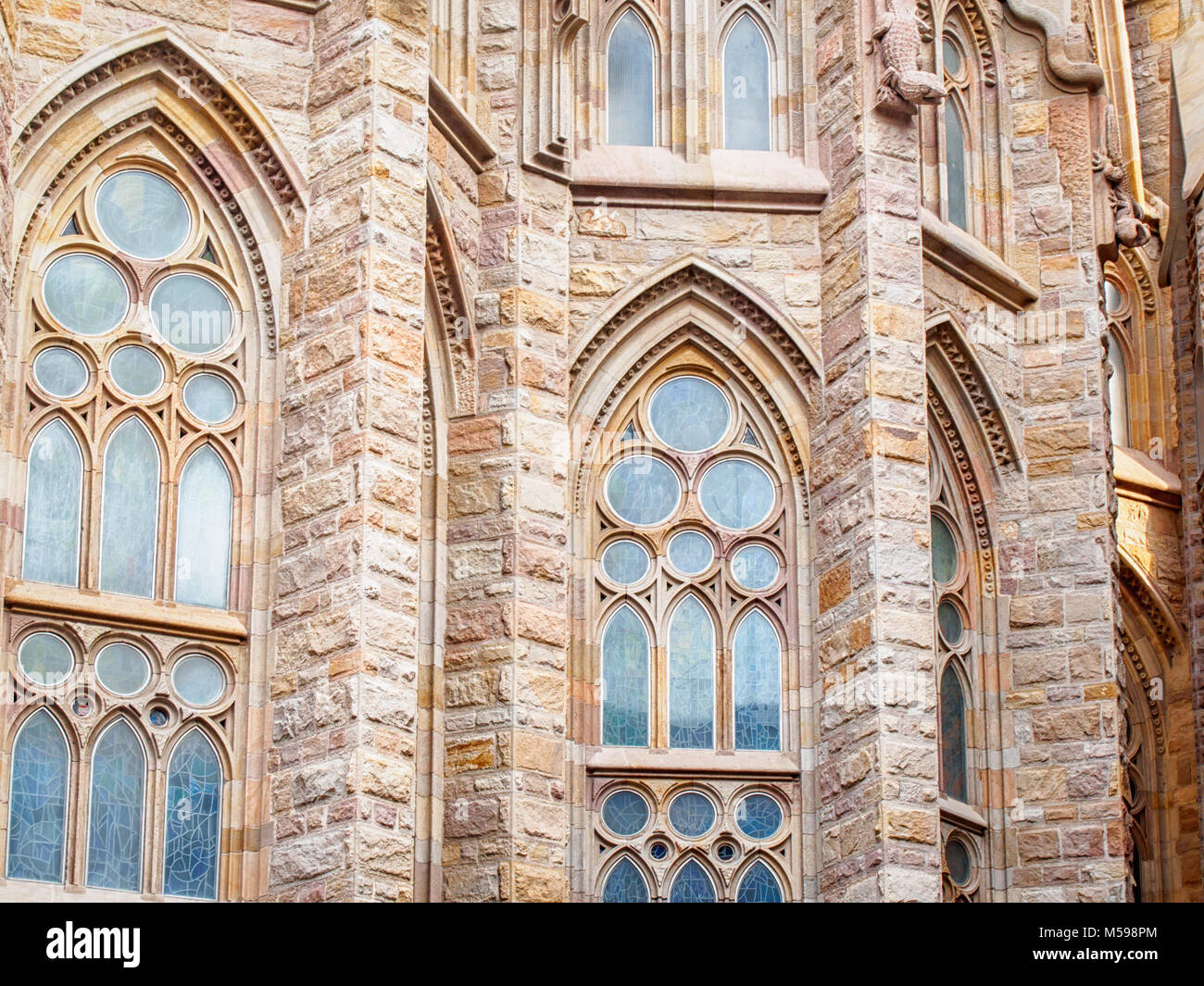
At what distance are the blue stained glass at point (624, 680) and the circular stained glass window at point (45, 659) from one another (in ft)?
15.1

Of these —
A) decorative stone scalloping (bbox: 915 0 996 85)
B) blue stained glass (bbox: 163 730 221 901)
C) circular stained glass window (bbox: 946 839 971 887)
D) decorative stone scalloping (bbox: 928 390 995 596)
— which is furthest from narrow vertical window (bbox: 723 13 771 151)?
blue stained glass (bbox: 163 730 221 901)

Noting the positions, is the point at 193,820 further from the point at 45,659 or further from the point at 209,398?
the point at 209,398

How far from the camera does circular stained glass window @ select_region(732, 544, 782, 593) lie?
22688mm

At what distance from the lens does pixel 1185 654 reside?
90.9 ft

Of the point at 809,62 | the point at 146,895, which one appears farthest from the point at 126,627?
the point at 809,62

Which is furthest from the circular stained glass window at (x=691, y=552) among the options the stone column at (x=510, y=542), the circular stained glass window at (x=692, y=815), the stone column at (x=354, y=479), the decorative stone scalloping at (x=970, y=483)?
the stone column at (x=354, y=479)

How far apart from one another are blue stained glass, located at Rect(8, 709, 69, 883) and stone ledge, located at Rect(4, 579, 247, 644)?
69cm

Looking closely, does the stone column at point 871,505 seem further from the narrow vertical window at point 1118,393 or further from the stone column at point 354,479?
the narrow vertical window at point 1118,393

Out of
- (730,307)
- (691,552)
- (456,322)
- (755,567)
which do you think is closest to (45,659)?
(456,322)

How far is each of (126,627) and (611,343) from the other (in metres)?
5.13

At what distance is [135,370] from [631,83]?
18.8ft

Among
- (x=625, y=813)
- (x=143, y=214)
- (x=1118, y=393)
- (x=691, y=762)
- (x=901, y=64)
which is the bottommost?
(x=625, y=813)

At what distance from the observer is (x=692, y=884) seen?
2184 centimetres
